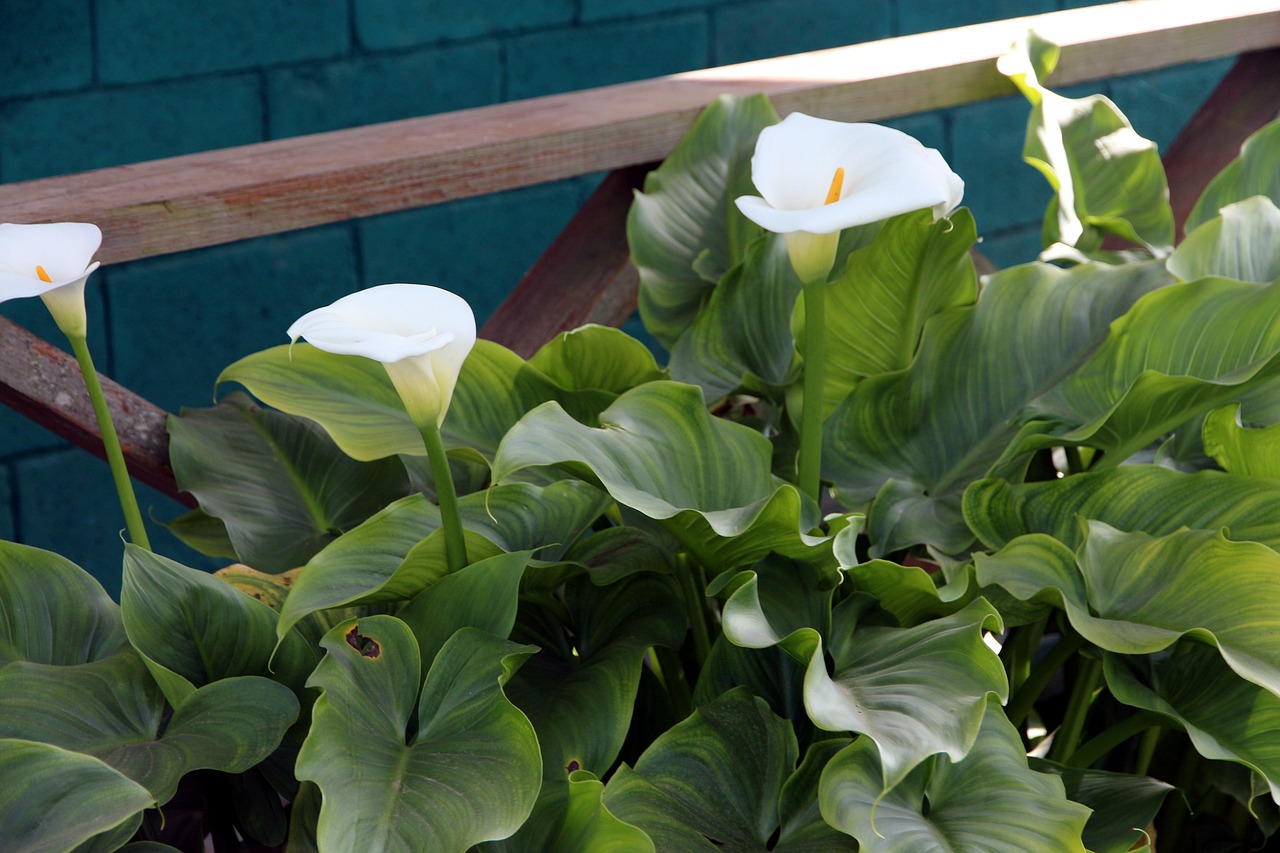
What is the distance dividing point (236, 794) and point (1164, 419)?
0.62 metres

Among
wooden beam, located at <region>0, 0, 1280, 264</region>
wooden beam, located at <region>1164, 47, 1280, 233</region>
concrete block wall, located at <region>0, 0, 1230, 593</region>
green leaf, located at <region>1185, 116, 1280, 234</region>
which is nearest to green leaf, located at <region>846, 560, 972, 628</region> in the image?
wooden beam, located at <region>0, 0, 1280, 264</region>

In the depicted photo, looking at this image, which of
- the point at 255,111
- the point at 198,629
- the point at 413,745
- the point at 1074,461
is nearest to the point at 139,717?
the point at 198,629

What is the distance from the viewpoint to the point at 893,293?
888 millimetres

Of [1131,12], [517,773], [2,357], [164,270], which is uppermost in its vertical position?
[1131,12]

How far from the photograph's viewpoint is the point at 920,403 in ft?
2.88

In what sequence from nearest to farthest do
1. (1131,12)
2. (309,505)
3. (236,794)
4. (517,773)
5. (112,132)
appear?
1. (517,773)
2. (236,794)
3. (309,505)
4. (1131,12)
5. (112,132)

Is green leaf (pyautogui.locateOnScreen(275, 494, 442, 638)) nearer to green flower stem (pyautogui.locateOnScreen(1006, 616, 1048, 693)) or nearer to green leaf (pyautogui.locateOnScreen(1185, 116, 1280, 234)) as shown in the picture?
green flower stem (pyautogui.locateOnScreen(1006, 616, 1048, 693))

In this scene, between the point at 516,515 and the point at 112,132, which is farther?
the point at 112,132

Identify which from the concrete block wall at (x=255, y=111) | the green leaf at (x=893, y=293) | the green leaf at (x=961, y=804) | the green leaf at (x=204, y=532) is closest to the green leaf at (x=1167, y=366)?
the green leaf at (x=893, y=293)

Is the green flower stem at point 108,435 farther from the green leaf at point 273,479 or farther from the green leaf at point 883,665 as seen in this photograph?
the green leaf at point 883,665

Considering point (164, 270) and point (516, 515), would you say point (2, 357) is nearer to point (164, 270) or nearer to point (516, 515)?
point (516, 515)

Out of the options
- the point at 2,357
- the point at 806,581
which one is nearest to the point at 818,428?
the point at 806,581

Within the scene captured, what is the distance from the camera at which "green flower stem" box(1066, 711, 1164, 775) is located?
80 cm

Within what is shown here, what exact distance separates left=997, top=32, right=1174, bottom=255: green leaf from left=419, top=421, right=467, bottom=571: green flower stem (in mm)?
645
